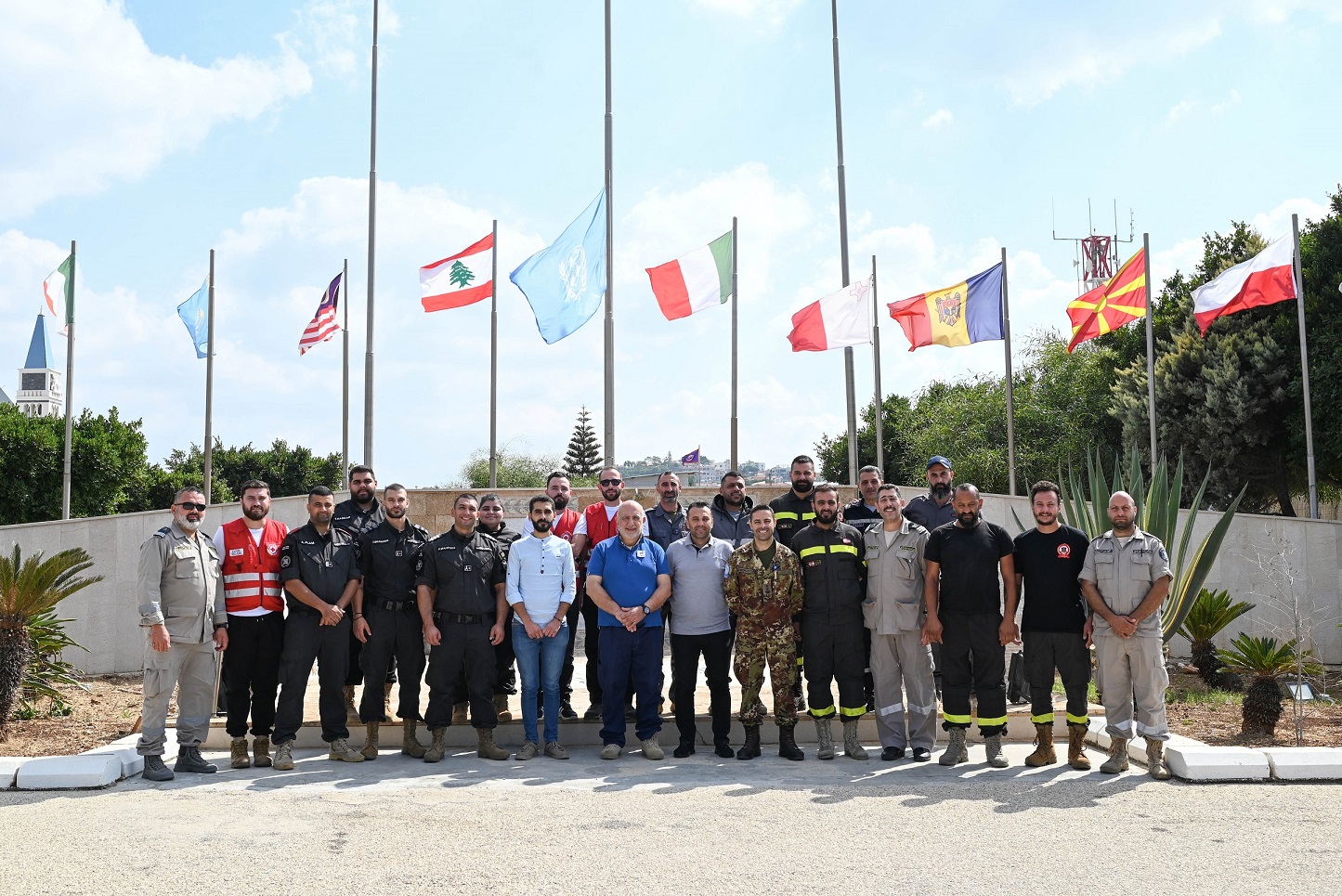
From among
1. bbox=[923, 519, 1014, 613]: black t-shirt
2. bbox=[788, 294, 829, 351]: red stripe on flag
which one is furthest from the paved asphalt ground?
bbox=[788, 294, 829, 351]: red stripe on flag

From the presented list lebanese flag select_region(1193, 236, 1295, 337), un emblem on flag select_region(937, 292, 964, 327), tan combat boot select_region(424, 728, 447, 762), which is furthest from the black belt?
lebanese flag select_region(1193, 236, 1295, 337)

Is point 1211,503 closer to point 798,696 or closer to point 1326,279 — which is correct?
point 1326,279

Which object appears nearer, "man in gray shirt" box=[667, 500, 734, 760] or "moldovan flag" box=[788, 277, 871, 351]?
"man in gray shirt" box=[667, 500, 734, 760]

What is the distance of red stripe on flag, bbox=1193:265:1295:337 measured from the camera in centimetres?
1464

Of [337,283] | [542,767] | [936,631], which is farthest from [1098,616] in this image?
[337,283]

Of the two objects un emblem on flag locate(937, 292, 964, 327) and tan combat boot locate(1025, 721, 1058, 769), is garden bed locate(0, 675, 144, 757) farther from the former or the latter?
un emblem on flag locate(937, 292, 964, 327)

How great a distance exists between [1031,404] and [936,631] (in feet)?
86.3

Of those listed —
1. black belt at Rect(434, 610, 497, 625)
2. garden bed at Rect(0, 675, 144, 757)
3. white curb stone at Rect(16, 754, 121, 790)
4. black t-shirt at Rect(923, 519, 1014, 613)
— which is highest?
black t-shirt at Rect(923, 519, 1014, 613)

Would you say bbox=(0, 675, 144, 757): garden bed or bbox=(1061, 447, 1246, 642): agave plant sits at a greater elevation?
bbox=(1061, 447, 1246, 642): agave plant

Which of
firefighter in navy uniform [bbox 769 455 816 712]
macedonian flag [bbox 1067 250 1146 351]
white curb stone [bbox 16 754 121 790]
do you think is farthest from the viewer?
macedonian flag [bbox 1067 250 1146 351]

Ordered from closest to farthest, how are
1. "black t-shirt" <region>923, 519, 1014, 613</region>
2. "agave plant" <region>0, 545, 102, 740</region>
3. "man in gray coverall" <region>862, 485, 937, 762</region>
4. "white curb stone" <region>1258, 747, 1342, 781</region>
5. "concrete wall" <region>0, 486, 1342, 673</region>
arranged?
"white curb stone" <region>1258, 747, 1342, 781</region>, "black t-shirt" <region>923, 519, 1014, 613</region>, "man in gray coverall" <region>862, 485, 937, 762</region>, "agave plant" <region>0, 545, 102, 740</region>, "concrete wall" <region>0, 486, 1342, 673</region>

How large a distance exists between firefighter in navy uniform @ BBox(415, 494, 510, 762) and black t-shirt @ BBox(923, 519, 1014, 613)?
3.17 metres

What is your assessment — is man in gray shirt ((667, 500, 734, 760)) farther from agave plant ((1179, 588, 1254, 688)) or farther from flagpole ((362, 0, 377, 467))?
flagpole ((362, 0, 377, 467))

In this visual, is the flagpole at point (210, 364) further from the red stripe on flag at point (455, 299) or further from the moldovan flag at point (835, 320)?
the moldovan flag at point (835, 320)
